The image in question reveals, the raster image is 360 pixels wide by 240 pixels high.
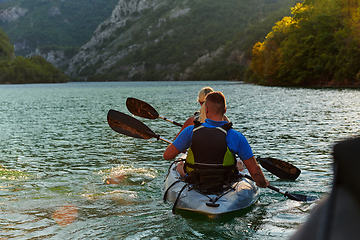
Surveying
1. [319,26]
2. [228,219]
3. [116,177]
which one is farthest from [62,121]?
[319,26]

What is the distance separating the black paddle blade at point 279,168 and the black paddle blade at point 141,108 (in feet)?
13.9

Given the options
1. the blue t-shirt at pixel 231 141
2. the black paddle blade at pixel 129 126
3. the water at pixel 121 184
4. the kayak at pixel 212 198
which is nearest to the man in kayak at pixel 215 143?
the blue t-shirt at pixel 231 141

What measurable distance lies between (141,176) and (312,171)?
4645 millimetres

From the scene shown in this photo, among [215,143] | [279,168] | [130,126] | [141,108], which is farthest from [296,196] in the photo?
[141,108]

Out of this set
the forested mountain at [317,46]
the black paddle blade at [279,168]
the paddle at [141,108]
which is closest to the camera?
the black paddle blade at [279,168]

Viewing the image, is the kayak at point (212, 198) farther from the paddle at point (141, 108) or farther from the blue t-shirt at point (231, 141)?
the paddle at point (141, 108)

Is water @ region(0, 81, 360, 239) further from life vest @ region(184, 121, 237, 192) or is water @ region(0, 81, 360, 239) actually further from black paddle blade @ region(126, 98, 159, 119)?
black paddle blade @ region(126, 98, 159, 119)

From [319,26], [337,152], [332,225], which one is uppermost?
[319,26]

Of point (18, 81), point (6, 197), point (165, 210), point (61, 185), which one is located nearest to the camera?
point (165, 210)

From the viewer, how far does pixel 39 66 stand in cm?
16762

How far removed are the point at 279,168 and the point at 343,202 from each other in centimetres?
789

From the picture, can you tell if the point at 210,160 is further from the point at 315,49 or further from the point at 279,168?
the point at 315,49

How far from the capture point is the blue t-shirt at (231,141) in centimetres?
630

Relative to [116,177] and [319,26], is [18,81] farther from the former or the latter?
[116,177]
